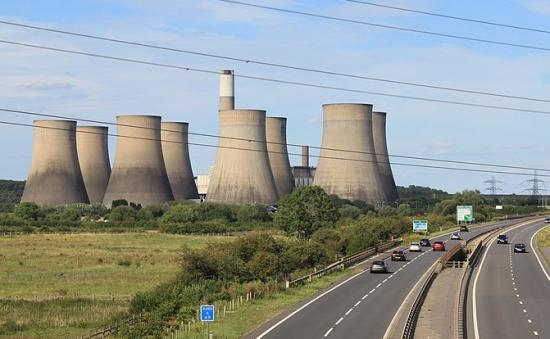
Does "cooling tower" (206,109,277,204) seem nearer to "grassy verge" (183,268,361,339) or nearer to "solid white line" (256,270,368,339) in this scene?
"solid white line" (256,270,368,339)

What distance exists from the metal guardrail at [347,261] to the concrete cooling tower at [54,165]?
47011 millimetres

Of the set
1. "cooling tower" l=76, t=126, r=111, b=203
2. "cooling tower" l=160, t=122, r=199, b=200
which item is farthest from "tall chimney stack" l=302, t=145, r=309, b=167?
"cooling tower" l=76, t=126, r=111, b=203

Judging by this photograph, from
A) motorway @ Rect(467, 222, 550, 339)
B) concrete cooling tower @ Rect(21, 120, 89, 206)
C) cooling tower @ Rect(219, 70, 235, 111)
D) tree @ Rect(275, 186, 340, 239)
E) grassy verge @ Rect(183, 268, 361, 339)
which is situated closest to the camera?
grassy verge @ Rect(183, 268, 361, 339)

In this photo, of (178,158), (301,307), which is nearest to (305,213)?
(178,158)

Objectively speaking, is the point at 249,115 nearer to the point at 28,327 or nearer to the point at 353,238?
the point at 353,238

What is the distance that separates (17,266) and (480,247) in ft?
88.1

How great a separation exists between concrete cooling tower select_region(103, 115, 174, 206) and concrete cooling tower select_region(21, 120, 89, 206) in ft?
14.2

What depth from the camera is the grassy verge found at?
84.5 feet

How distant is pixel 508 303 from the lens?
32625 millimetres

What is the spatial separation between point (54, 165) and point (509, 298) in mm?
74867

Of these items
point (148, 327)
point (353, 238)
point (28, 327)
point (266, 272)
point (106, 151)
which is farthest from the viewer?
point (106, 151)

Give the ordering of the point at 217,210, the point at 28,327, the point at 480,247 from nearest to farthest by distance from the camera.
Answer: the point at 28,327
the point at 480,247
the point at 217,210

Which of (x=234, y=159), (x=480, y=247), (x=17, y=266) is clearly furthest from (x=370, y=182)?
(x=17, y=266)

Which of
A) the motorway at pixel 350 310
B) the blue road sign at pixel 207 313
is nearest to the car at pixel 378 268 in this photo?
the motorway at pixel 350 310
